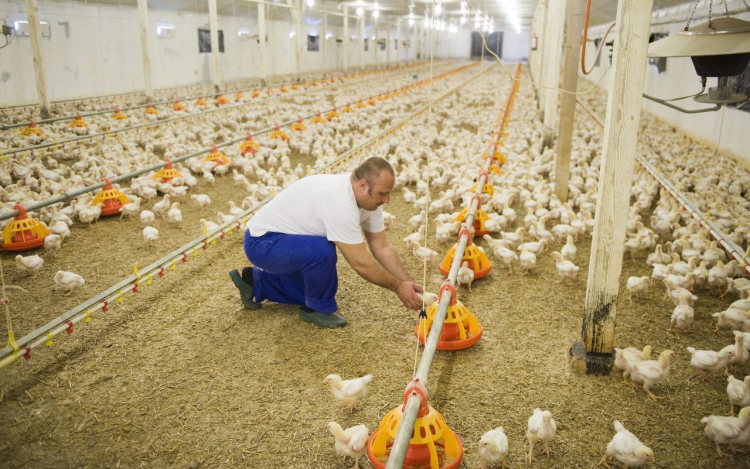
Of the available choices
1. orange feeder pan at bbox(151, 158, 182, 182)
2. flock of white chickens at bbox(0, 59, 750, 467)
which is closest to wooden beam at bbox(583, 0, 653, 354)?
flock of white chickens at bbox(0, 59, 750, 467)

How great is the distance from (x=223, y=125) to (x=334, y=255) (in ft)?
32.1

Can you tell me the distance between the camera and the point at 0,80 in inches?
433

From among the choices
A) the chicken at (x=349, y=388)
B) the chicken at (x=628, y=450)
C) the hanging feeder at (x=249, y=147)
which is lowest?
the chicken at (x=628, y=450)

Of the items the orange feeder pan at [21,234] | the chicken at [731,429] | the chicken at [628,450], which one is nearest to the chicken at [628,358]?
the chicken at [731,429]

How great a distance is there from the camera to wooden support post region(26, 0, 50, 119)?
1047 cm

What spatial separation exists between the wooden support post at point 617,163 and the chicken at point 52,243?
4.70 meters

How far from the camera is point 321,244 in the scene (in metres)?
3.58

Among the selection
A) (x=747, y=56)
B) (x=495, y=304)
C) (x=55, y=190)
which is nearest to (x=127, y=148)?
(x=55, y=190)

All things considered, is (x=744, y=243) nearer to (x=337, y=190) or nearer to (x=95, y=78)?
(x=337, y=190)

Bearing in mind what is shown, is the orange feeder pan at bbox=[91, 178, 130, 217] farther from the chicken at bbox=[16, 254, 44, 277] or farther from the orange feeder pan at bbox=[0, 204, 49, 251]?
the chicken at bbox=[16, 254, 44, 277]

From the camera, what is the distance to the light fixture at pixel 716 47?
299 cm

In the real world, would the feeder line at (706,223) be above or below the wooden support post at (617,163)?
below

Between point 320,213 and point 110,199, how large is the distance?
13.1 ft

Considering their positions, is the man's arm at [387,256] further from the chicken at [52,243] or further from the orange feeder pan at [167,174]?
the orange feeder pan at [167,174]
